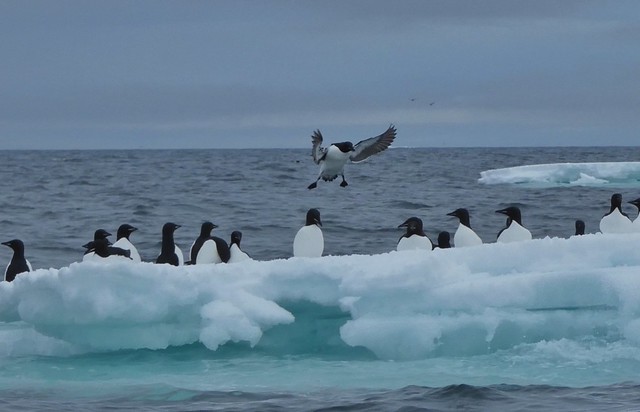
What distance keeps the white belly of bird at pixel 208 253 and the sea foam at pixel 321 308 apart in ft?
12.8

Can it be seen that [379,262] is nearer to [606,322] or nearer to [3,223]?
[606,322]

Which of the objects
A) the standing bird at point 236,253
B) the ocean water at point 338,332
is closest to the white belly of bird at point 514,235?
the standing bird at point 236,253

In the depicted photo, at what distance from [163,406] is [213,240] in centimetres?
617

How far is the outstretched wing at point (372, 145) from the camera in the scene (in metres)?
15.4

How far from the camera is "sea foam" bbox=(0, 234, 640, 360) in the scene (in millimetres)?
9758

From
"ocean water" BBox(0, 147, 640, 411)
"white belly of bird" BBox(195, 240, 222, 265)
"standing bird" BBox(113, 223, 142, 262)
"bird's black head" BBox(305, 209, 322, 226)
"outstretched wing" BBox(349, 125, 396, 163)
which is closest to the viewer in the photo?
"ocean water" BBox(0, 147, 640, 411)

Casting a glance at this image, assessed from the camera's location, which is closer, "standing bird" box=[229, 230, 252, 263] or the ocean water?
the ocean water

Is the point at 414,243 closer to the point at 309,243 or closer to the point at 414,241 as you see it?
the point at 414,241

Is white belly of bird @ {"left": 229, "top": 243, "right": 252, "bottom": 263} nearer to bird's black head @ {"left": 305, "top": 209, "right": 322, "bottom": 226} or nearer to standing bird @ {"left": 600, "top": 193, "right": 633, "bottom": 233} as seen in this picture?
bird's black head @ {"left": 305, "top": 209, "right": 322, "bottom": 226}

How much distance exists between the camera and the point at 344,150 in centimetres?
1572

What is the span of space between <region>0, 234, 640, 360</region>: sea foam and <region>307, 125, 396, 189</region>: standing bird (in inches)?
210

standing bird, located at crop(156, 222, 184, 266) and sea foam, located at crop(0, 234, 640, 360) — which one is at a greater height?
standing bird, located at crop(156, 222, 184, 266)

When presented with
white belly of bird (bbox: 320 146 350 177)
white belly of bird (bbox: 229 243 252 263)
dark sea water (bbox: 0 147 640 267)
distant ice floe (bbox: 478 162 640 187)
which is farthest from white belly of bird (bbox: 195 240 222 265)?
distant ice floe (bbox: 478 162 640 187)

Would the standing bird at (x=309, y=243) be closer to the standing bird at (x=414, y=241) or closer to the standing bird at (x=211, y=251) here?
the standing bird at (x=211, y=251)
